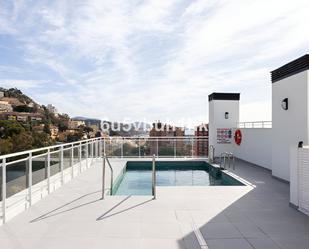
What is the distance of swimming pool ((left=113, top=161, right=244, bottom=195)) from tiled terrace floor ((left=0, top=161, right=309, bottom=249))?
69.3 inches

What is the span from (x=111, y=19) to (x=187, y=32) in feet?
8.74

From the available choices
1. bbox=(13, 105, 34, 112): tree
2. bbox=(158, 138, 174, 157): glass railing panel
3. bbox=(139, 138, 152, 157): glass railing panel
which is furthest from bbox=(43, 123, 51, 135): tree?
bbox=(158, 138, 174, 157): glass railing panel

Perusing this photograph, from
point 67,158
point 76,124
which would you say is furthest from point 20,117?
point 67,158

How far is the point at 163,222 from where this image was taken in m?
4.21

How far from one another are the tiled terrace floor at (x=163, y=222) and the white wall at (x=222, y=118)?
6.75 meters

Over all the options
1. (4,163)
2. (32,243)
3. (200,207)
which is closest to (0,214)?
(4,163)

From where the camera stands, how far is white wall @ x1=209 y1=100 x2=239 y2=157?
13.1 m

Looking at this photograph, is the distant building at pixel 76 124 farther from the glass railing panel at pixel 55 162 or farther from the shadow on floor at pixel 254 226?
the shadow on floor at pixel 254 226

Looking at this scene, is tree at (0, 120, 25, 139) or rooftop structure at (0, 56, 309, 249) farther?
tree at (0, 120, 25, 139)

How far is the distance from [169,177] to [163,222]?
586cm

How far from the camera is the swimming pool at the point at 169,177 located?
8.09 meters

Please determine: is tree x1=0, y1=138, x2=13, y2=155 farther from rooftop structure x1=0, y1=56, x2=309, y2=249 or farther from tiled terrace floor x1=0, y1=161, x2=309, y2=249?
tiled terrace floor x1=0, y1=161, x2=309, y2=249

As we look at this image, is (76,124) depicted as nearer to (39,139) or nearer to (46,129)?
(46,129)

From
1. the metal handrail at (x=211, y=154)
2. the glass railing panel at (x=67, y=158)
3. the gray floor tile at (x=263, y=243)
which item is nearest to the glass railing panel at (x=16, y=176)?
the glass railing panel at (x=67, y=158)
